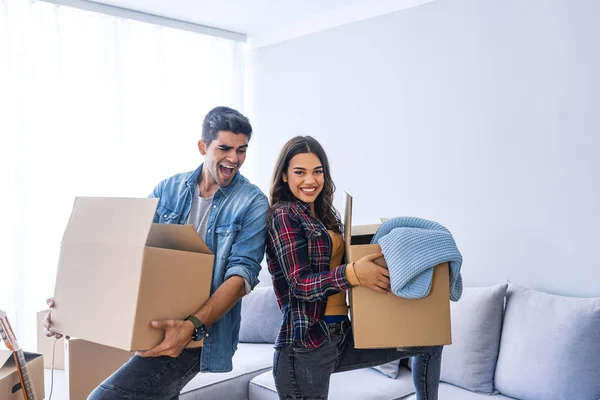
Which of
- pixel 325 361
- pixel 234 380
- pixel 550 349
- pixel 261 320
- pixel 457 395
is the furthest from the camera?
pixel 261 320

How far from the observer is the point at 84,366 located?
2.36 m

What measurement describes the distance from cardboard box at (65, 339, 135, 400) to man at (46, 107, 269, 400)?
797 millimetres

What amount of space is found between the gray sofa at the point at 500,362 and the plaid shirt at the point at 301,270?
753 mm

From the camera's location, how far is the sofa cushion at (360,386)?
7.97 ft

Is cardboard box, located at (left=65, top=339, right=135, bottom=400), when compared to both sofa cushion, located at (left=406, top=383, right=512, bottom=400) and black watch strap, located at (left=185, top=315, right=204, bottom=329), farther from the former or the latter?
sofa cushion, located at (left=406, top=383, right=512, bottom=400)

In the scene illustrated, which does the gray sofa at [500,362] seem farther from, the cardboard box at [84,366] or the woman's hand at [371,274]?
the woman's hand at [371,274]

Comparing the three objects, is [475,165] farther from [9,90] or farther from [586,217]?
[9,90]

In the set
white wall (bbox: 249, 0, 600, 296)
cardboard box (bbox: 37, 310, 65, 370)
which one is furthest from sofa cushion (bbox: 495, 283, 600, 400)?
cardboard box (bbox: 37, 310, 65, 370)

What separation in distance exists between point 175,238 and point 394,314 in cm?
64

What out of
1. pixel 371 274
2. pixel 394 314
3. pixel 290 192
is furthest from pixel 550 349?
pixel 290 192

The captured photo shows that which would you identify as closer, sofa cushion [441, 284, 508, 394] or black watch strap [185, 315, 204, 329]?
black watch strap [185, 315, 204, 329]

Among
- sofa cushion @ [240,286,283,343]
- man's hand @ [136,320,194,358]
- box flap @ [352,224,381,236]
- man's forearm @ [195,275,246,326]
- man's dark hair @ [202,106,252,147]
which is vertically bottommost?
sofa cushion @ [240,286,283,343]

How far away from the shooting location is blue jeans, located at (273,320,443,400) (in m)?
1.76

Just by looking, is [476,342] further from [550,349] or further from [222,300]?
[222,300]
